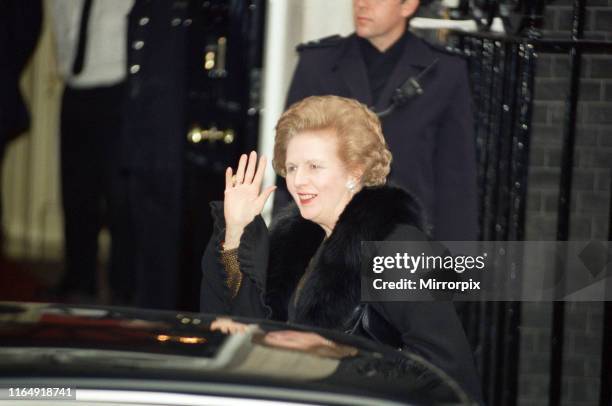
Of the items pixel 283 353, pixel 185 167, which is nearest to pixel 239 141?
pixel 185 167

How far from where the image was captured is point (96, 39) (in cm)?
520

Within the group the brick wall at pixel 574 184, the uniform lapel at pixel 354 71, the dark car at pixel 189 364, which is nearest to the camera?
the dark car at pixel 189 364

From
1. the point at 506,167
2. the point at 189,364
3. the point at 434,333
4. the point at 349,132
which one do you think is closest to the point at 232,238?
the point at 349,132

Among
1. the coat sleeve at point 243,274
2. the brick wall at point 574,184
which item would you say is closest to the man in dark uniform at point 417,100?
the brick wall at point 574,184

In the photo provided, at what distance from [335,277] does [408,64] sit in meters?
1.26

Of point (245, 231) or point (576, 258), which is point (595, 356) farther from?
point (245, 231)

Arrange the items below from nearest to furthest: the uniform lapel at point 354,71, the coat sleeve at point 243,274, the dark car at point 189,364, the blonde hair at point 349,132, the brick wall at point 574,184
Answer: the dark car at point 189,364
the coat sleeve at point 243,274
the blonde hair at point 349,132
the uniform lapel at point 354,71
the brick wall at point 574,184

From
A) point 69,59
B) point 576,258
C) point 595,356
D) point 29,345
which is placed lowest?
point 595,356

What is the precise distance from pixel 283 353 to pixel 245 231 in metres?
1.55

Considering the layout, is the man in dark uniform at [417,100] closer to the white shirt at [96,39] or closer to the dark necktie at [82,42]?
the white shirt at [96,39]

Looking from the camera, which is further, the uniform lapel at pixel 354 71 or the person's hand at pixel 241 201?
the uniform lapel at pixel 354 71

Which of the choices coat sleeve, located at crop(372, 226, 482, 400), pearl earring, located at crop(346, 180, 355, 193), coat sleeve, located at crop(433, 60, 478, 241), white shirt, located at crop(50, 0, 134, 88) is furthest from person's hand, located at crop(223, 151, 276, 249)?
white shirt, located at crop(50, 0, 134, 88)

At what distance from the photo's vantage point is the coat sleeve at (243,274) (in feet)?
11.7

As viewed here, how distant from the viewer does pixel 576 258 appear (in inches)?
185
